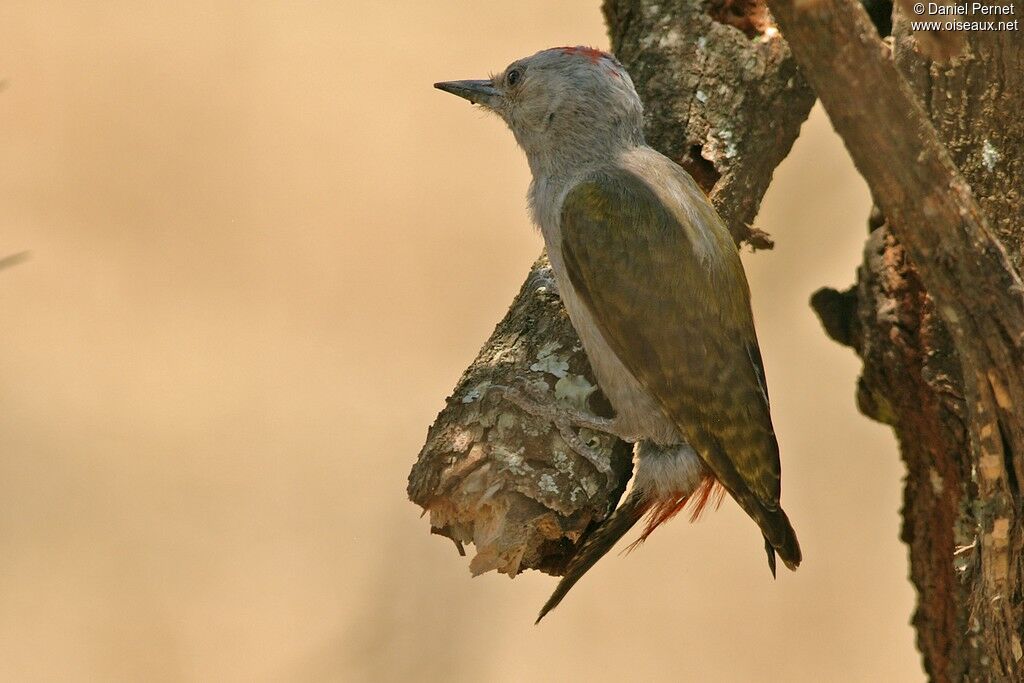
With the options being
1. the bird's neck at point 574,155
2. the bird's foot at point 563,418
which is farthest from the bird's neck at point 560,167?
the bird's foot at point 563,418

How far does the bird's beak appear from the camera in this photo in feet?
13.7

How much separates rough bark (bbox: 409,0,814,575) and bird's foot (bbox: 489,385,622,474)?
0.06 feet

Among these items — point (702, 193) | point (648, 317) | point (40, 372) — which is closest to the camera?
point (648, 317)

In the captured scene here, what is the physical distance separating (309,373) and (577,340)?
107 inches

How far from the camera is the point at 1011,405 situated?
272 centimetres

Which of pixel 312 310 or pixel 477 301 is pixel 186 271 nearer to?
pixel 312 310

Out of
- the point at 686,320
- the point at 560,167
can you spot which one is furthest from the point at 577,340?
the point at 560,167

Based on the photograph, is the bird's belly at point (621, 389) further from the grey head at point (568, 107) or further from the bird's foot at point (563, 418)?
the grey head at point (568, 107)

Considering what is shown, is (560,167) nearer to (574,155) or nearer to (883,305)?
(574,155)

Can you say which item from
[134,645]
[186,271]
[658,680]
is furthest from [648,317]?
[186,271]

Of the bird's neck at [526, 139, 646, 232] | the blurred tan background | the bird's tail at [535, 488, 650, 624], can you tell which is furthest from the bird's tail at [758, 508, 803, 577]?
the blurred tan background

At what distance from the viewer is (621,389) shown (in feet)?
11.3

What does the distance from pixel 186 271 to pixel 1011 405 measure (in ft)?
14.5

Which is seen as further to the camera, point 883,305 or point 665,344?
point 883,305
